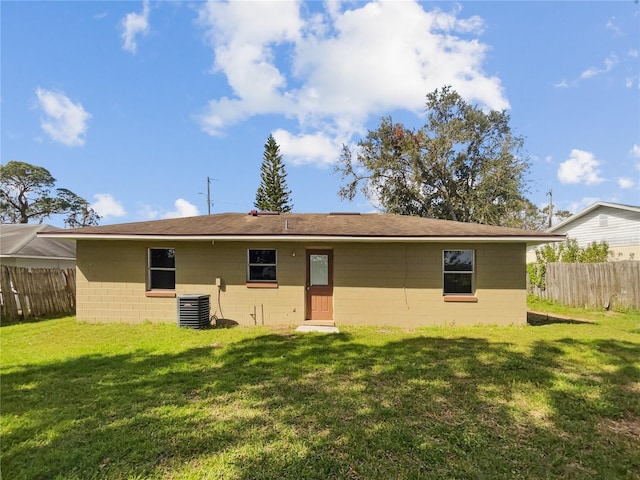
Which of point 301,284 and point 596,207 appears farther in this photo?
point 596,207

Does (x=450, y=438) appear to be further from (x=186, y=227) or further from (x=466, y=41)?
(x=466, y=41)

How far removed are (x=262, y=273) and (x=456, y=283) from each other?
5523 mm

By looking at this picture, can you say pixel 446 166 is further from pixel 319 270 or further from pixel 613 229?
pixel 319 270

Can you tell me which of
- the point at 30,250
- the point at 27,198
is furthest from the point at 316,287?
the point at 27,198

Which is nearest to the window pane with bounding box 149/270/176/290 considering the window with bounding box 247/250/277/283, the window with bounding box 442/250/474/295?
the window with bounding box 247/250/277/283

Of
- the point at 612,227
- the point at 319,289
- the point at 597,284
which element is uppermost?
the point at 612,227

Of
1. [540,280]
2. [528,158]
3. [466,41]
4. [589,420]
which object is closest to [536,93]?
[466,41]

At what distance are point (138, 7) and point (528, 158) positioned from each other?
25.1 meters

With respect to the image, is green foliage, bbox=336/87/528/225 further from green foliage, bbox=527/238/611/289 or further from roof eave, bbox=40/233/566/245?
roof eave, bbox=40/233/566/245

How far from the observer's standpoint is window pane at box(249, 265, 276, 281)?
32.1 feet

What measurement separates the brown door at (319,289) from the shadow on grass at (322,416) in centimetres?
331

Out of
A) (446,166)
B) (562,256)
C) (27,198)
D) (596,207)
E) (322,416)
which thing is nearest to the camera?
(322,416)

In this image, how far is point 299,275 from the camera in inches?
380

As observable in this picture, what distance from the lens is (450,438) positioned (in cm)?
345
